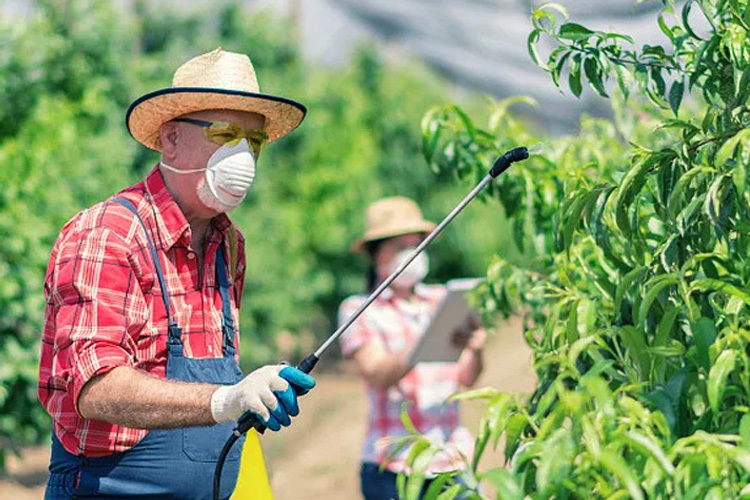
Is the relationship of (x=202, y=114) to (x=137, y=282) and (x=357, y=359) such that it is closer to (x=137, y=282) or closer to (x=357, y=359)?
(x=137, y=282)

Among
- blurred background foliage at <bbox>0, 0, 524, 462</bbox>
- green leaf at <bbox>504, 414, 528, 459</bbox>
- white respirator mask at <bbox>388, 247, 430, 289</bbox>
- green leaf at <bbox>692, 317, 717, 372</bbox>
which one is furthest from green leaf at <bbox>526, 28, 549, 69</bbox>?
white respirator mask at <bbox>388, 247, 430, 289</bbox>

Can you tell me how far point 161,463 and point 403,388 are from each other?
2.01 metres

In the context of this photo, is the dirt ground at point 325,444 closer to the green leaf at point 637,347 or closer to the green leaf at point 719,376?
the green leaf at point 637,347

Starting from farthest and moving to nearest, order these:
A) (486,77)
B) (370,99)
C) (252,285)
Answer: (486,77) → (370,99) → (252,285)

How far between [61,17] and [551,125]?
15104 mm

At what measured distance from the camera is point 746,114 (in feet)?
8.63

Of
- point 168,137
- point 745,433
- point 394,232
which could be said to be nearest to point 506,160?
point 745,433

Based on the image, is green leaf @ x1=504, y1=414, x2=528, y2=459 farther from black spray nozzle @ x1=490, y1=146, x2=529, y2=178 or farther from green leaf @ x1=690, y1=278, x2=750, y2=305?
black spray nozzle @ x1=490, y1=146, x2=529, y2=178

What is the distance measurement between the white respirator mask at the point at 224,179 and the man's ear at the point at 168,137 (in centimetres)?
8

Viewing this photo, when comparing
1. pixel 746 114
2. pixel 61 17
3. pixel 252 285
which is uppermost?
pixel 61 17

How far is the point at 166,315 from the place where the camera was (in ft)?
Answer: 10.6

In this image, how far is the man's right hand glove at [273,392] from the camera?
109 inches

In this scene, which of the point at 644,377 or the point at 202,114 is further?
the point at 202,114

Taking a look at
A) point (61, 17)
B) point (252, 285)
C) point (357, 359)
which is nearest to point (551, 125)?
point (252, 285)
